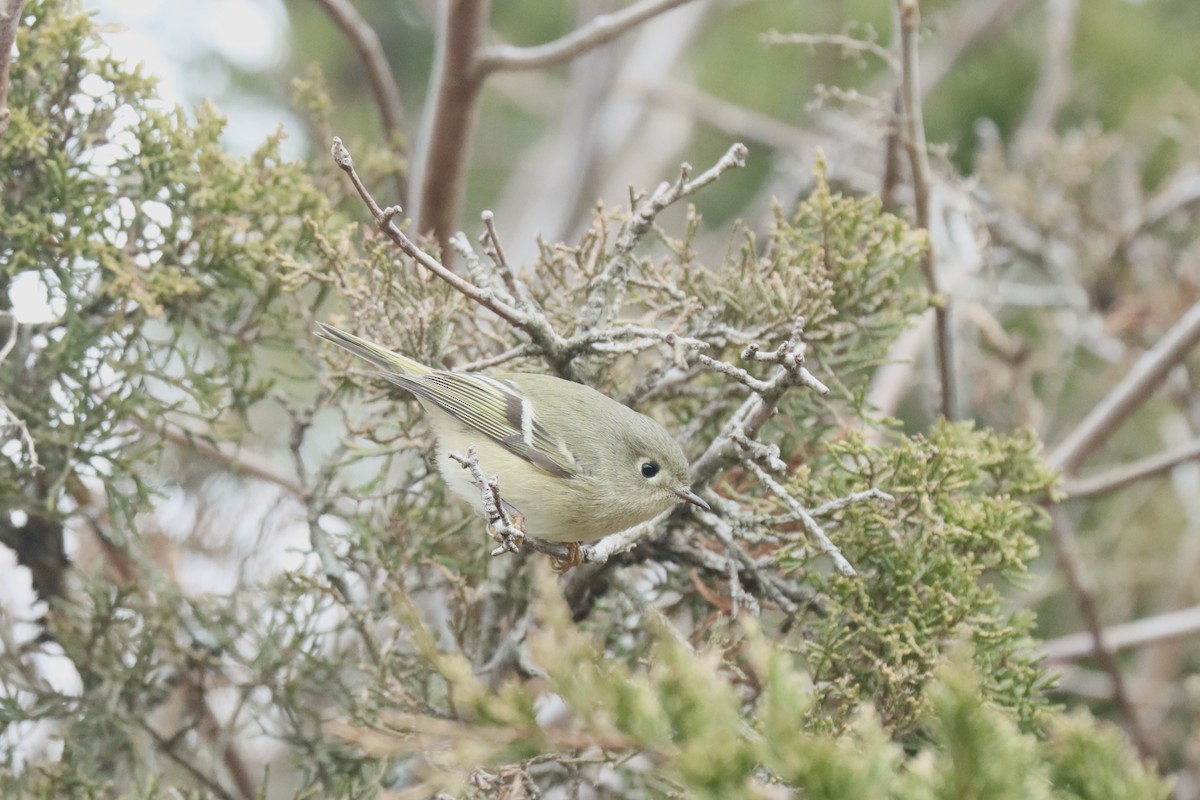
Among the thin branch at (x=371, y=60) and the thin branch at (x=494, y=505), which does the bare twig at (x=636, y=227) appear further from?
the thin branch at (x=371, y=60)

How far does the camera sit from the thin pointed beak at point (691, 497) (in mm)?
1829

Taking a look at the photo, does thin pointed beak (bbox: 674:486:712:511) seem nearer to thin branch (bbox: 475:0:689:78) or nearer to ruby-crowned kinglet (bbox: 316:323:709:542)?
ruby-crowned kinglet (bbox: 316:323:709:542)

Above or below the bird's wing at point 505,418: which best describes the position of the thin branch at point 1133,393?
above

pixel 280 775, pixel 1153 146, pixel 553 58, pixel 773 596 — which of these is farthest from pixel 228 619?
pixel 1153 146

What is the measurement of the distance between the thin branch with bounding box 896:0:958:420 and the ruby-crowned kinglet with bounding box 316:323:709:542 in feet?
2.07

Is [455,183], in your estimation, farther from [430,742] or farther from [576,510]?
[430,742]

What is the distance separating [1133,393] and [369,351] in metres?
2.08

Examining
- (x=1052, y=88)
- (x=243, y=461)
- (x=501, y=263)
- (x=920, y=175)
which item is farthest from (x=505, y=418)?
(x=1052, y=88)

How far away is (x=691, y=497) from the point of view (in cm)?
183

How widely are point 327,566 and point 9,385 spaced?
642mm

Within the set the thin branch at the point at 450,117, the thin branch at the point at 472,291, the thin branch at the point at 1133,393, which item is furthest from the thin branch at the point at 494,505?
the thin branch at the point at 1133,393

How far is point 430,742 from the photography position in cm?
134

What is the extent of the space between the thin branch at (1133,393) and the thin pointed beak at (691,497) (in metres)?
1.31

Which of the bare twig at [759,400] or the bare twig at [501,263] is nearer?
the bare twig at [759,400]
